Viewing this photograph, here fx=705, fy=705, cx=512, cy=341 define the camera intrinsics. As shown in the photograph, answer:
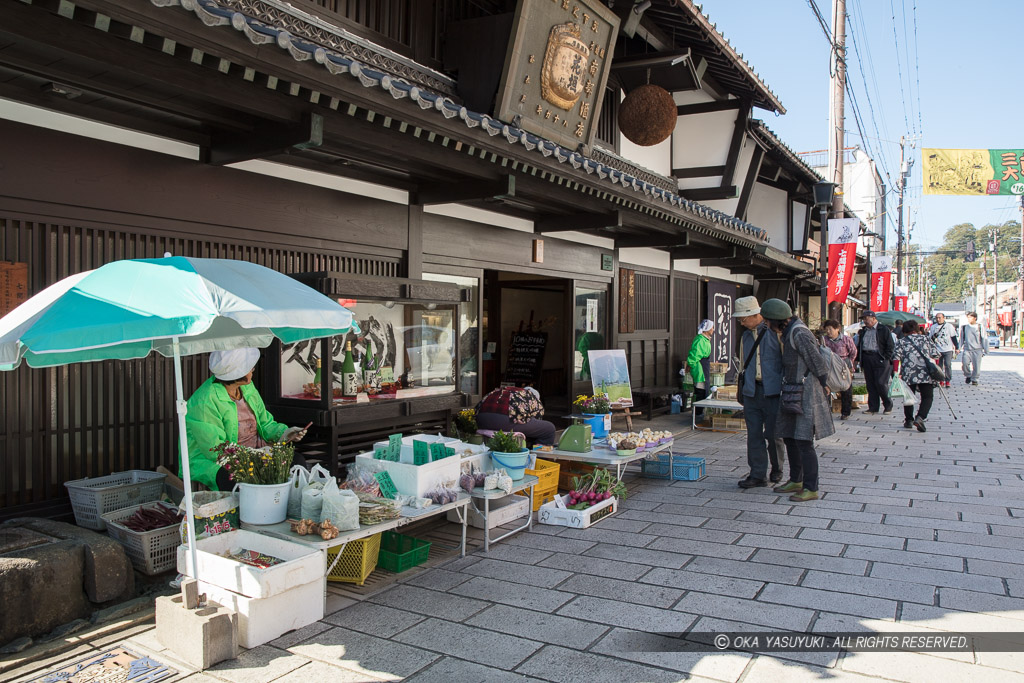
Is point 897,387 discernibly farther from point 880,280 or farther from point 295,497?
point 880,280

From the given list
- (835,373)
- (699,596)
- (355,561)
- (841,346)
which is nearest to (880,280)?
(841,346)

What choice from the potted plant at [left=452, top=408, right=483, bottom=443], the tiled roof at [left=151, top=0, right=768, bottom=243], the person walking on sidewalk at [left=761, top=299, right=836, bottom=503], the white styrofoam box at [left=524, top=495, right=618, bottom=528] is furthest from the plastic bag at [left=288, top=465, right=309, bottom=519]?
the person walking on sidewalk at [left=761, top=299, right=836, bottom=503]

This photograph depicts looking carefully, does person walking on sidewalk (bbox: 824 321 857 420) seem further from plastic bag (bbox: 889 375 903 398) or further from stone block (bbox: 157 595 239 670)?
stone block (bbox: 157 595 239 670)

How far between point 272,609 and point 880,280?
25.9 meters

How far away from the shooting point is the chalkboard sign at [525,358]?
39.7 feet

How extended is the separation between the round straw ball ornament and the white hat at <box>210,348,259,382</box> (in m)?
7.79

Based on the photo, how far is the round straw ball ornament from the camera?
10.8m

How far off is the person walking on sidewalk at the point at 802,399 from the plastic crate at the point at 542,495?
2293mm

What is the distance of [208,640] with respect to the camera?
136 inches

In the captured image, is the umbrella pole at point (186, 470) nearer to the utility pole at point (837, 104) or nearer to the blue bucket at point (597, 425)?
the blue bucket at point (597, 425)

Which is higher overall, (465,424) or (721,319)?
(721,319)

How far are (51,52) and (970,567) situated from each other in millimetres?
6505

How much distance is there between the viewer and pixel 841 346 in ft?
41.8

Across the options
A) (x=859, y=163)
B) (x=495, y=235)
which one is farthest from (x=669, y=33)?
(x=859, y=163)
